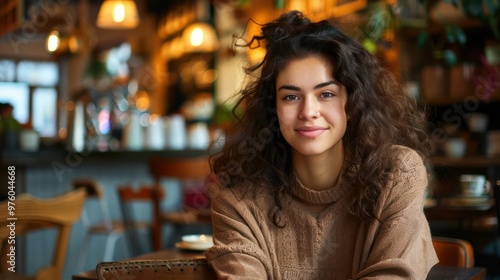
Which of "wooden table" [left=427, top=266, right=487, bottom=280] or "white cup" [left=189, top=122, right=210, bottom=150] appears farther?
"white cup" [left=189, top=122, right=210, bottom=150]

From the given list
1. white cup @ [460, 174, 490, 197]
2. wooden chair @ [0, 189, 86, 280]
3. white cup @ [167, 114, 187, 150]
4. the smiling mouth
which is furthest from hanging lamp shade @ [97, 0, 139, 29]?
the smiling mouth

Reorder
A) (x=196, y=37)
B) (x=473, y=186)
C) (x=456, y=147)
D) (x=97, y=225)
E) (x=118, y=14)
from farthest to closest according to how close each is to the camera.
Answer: (x=196, y=37), (x=118, y=14), (x=97, y=225), (x=456, y=147), (x=473, y=186)

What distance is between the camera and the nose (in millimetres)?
1648

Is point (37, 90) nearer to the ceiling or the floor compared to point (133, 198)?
nearer to the ceiling

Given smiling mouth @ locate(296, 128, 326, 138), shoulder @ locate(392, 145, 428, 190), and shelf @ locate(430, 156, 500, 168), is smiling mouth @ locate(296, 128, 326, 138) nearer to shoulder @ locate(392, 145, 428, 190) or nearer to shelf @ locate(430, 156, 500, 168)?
shoulder @ locate(392, 145, 428, 190)

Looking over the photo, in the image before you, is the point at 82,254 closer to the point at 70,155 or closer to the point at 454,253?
the point at 70,155

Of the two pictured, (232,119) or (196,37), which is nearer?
(232,119)

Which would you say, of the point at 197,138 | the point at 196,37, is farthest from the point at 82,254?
the point at 196,37

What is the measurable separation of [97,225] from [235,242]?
10.5ft

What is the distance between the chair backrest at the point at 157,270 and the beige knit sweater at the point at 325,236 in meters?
0.04

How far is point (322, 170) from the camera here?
1757 millimetres

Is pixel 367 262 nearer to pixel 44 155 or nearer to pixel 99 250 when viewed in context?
pixel 44 155

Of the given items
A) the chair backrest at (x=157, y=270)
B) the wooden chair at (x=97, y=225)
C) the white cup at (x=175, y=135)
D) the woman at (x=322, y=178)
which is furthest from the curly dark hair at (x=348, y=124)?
the white cup at (x=175, y=135)

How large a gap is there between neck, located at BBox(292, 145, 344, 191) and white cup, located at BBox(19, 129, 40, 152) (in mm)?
2898
